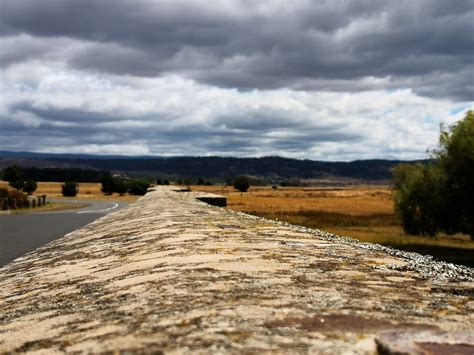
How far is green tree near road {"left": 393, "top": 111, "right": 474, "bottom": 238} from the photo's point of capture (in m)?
31.7

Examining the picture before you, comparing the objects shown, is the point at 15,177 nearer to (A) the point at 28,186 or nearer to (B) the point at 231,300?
(A) the point at 28,186

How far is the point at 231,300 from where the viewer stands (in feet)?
8.57

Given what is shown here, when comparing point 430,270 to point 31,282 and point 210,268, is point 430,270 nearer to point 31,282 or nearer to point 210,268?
point 210,268

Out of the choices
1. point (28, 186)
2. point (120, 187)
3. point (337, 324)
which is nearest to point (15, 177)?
point (28, 186)

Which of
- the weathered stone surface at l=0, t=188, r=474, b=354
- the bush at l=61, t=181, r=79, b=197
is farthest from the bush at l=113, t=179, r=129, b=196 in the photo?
the weathered stone surface at l=0, t=188, r=474, b=354

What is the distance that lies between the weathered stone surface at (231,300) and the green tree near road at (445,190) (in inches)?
1156

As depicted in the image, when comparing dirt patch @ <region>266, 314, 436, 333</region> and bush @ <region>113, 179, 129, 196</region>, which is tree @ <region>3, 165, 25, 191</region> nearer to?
bush @ <region>113, 179, 129, 196</region>

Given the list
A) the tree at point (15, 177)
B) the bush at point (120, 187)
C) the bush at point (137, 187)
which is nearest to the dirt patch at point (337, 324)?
the tree at point (15, 177)

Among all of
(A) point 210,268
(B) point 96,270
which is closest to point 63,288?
(B) point 96,270

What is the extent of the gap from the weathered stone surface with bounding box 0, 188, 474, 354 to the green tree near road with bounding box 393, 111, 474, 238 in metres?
29.4

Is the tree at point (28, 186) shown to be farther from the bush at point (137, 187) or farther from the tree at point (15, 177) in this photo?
the bush at point (137, 187)

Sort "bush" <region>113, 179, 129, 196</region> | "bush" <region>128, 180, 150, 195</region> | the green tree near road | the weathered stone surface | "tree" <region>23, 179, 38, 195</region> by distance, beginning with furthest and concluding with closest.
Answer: "bush" <region>113, 179, 129, 196</region> < "bush" <region>128, 180, 150, 195</region> < "tree" <region>23, 179, 38, 195</region> < the green tree near road < the weathered stone surface

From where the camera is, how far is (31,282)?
431cm

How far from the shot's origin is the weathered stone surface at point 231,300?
84.7 inches
